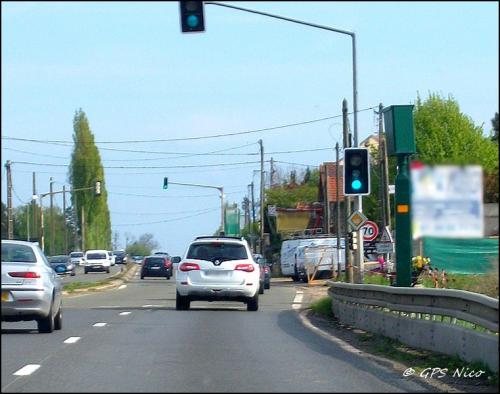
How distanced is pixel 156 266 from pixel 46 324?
40.8 meters

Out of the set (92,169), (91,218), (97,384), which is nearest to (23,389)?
(97,384)

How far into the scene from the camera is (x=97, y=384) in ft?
37.7

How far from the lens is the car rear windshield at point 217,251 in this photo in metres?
25.6

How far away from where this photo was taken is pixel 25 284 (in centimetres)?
1670

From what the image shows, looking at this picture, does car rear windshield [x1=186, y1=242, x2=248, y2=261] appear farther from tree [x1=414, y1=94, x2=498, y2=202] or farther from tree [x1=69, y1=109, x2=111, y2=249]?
tree [x1=69, y1=109, x2=111, y2=249]

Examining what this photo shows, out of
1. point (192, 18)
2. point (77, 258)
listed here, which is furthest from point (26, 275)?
point (77, 258)

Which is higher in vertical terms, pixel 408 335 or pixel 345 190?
pixel 345 190

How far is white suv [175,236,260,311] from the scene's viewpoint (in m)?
25.3

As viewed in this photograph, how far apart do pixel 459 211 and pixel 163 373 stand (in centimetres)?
509

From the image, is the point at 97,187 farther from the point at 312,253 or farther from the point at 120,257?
the point at 120,257

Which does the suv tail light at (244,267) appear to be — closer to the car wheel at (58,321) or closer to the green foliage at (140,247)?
the car wheel at (58,321)

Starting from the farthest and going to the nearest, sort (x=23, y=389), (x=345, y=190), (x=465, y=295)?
(x=345, y=190)
(x=465, y=295)
(x=23, y=389)

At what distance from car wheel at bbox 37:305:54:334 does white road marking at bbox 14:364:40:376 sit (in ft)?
14.9

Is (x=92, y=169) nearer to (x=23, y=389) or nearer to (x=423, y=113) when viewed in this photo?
(x=423, y=113)
